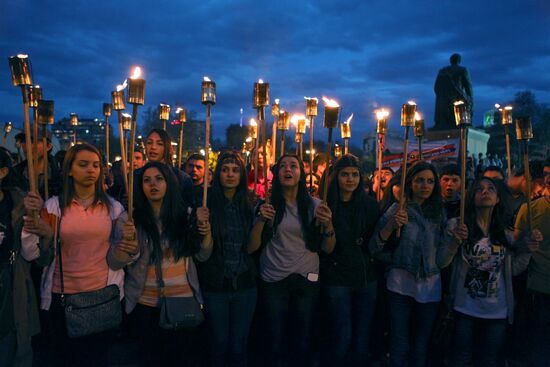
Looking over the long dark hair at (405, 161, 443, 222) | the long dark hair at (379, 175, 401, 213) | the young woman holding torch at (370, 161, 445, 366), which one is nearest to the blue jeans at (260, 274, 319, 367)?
the young woman holding torch at (370, 161, 445, 366)

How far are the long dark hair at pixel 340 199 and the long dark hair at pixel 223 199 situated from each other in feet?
2.69

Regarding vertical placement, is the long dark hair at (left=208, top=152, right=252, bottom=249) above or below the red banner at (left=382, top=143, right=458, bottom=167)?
below

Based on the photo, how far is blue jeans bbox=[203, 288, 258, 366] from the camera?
12.9 feet

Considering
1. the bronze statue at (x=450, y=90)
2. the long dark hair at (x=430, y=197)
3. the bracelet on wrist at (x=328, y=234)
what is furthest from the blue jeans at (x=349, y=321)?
the bronze statue at (x=450, y=90)

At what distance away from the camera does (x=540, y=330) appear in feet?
13.7

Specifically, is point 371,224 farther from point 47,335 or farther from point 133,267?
point 47,335

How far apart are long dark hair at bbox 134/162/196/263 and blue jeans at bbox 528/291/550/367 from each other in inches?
123

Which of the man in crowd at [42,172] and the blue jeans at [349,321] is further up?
the man in crowd at [42,172]

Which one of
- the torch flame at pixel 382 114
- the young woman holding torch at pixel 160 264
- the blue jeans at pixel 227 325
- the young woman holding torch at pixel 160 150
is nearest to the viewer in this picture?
the young woman holding torch at pixel 160 264

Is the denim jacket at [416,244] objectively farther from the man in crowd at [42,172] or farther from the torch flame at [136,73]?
the man in crowd at [42,172]

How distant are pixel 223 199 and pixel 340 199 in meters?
1.16

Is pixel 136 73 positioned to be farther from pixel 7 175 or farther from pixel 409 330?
pixel 409 330

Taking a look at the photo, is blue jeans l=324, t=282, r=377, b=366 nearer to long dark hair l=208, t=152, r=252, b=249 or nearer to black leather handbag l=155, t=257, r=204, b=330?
long dark hair l=208, t=152, r=252, b=249

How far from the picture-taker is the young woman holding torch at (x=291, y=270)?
414 centimetres
